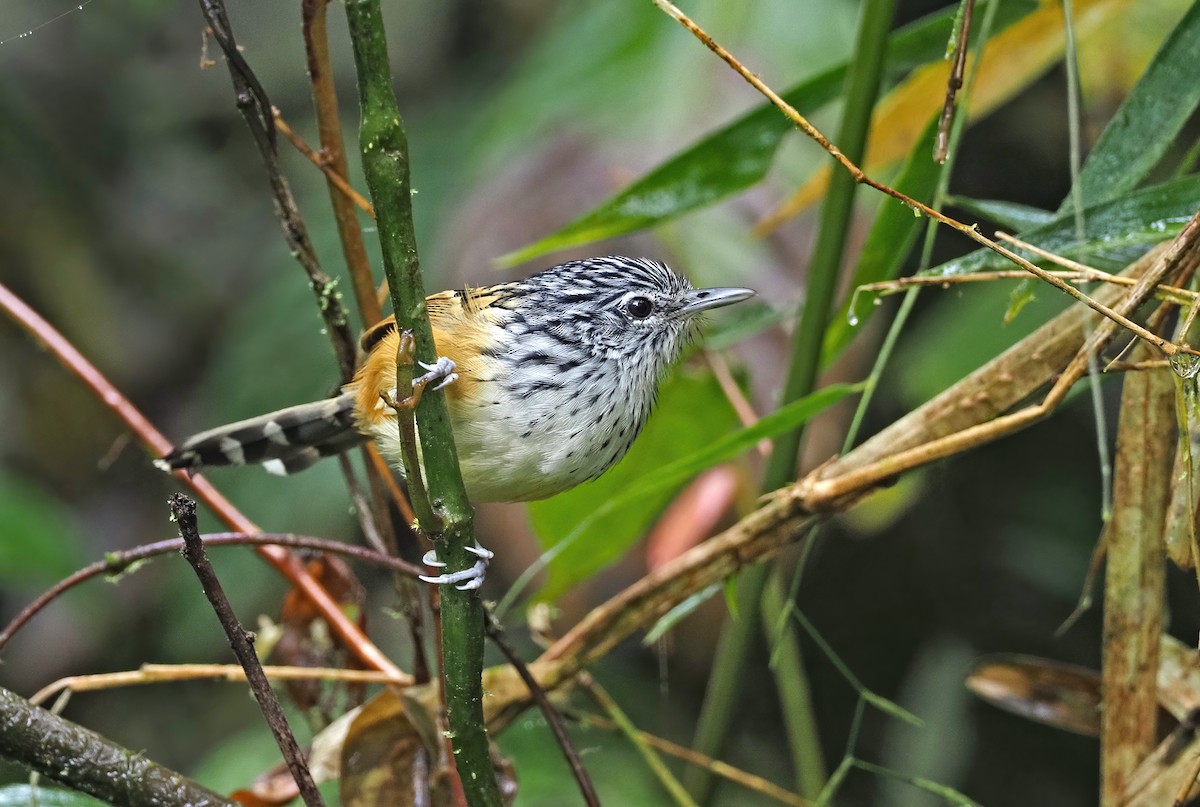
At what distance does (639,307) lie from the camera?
6.98 ft

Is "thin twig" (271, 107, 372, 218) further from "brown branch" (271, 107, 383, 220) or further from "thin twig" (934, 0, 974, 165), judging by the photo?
"thin twig" (934, 0, 974, 165)

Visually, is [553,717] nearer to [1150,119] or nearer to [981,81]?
[1150,119]

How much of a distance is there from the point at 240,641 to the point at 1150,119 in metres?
1.57

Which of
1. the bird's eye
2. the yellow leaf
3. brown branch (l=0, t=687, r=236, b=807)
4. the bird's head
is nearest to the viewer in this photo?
brown branch (l=0, t=687, r=236, b=807)

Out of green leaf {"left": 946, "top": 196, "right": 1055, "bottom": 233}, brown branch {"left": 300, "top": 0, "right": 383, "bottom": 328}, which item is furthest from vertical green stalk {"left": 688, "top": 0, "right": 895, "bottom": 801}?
brown branch {"left": 300, "top": 0, "right": 383, "bottom": 328}

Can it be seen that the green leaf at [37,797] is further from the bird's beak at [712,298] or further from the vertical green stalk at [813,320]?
the bird's beak at [712,298]

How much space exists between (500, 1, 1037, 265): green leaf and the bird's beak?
0.17 meters

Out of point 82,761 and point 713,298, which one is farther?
point 713,298

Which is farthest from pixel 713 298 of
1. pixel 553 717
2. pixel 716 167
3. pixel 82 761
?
pixel 82 761

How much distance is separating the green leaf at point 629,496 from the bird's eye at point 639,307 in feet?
0.91

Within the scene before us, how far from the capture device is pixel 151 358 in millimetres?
4980

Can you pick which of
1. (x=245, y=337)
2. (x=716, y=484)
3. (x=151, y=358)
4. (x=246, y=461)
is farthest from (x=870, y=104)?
(x=151, y=358)

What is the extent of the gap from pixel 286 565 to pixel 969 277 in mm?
1282

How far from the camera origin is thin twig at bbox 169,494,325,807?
1.14m
